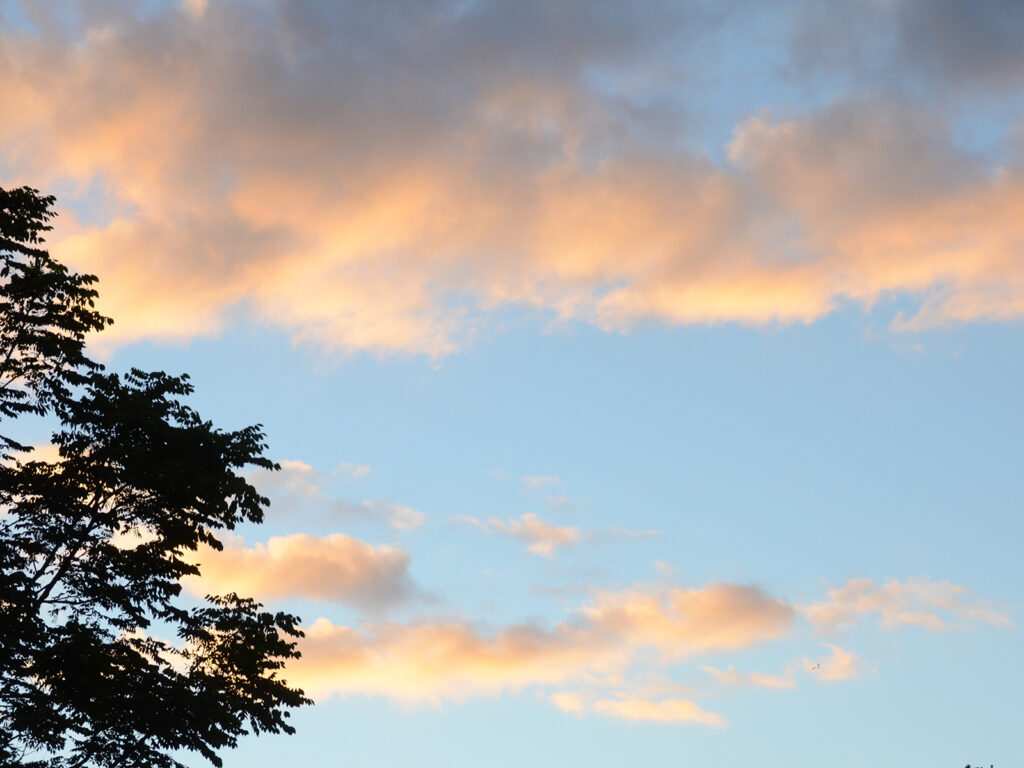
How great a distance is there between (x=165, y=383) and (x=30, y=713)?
9.71 meters

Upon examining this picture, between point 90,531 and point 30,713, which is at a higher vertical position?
point 90,531

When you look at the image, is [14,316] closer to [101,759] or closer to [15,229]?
[15,229]

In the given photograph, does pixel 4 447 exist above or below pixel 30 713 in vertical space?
above

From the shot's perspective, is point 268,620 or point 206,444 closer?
point 206,444

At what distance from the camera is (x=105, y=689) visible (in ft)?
104

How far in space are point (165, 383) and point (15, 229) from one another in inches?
233

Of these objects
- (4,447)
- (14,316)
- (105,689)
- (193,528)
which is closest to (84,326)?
(14,316)

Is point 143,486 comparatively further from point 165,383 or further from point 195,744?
point 195,744

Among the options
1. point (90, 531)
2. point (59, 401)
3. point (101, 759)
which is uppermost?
point (59, 401)

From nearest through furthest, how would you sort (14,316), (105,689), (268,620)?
(105,689) < (14,316) < (268,620)

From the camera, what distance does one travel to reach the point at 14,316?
34031 mm

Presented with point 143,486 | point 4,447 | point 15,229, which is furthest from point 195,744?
point 15,229

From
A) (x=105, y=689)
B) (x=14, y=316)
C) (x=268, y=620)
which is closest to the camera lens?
(x=105, y=689)

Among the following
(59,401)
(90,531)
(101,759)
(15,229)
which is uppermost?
(15,229)
